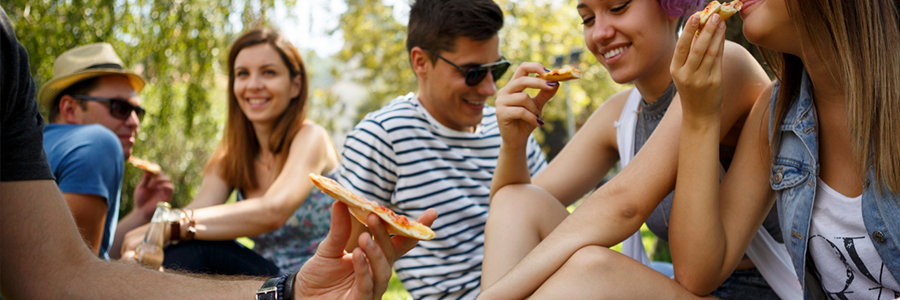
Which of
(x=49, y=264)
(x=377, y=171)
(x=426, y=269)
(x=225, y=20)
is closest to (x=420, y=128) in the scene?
(x=377, y=171)

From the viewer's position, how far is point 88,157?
3.30 meters

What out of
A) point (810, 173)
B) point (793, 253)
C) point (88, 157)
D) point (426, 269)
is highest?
point (88, 157)

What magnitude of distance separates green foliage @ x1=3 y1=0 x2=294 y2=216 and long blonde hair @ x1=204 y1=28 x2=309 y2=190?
2.88 meters

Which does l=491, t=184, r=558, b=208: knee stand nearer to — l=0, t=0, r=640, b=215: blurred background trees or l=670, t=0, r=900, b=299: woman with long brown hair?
l=670, t=0, r=900, b=299: woman with long brown hair

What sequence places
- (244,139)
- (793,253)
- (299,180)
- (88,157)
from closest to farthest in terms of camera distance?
(793,253)
(88,157)
(299,180)
(244,139)

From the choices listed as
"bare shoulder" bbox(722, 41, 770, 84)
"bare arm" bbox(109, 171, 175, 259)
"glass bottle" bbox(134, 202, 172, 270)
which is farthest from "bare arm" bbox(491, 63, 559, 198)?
"bare arm" bbox(109, 171, 175, 259)

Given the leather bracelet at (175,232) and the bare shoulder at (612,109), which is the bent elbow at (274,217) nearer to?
the leather bracelet at (175,232)

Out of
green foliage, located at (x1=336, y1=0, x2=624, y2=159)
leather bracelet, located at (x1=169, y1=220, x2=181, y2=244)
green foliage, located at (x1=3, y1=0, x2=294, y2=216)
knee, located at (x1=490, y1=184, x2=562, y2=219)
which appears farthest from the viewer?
green foliage, located at (x1=336, y1=0, x2=624, y2=159)

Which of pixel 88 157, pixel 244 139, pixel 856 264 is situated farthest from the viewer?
Answer: pixel 244 139

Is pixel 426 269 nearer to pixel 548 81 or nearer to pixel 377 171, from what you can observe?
pixel 377 171

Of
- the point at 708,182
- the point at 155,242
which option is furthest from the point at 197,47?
the point at 708,182

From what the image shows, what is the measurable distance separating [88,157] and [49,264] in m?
1.73

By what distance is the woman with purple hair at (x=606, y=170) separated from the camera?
1.92 metres

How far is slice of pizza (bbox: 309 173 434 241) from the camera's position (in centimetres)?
148
